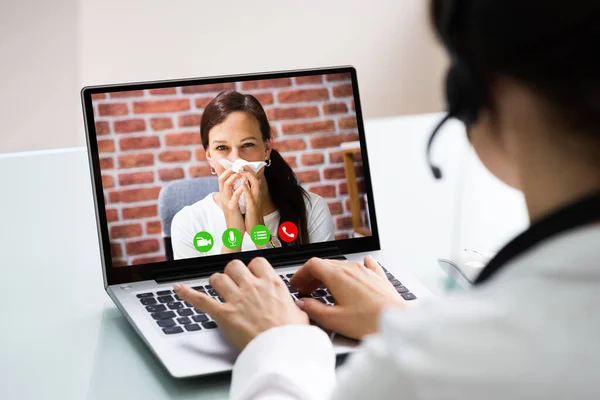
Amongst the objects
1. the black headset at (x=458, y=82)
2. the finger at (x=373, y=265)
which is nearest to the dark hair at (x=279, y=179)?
the finger at (x=373, y=265)

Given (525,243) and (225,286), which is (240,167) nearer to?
(225,286)

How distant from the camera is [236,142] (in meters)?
1.04

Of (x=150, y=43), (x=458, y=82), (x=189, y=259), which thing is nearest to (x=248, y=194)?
(x=189, y=259)

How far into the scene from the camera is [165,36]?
130 inches

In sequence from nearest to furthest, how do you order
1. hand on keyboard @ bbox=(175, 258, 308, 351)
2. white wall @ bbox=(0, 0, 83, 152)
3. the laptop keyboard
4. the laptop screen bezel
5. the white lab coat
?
the white lab coat → hand on keyboard @ bbox=(175, 258, 308, 351) → the laptop keyboard → the laptop screen bezel → white wall @ bbox=(0, 0, 83, 152)

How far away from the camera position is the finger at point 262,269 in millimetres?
819

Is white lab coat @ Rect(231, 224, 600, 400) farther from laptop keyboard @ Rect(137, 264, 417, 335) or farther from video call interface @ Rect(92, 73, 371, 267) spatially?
video call interface @ Rect(92, 73, 371, 267)

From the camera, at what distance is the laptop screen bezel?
99 centimetres

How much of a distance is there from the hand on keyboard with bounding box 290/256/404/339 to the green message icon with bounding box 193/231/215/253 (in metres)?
0.19

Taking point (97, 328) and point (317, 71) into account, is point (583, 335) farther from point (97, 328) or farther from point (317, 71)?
point (317, 71)

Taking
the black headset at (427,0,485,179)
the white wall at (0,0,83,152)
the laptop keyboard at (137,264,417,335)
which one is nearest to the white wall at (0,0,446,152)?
the white wall at (0,0,83,152)

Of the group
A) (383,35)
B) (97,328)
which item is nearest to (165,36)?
(383,35)

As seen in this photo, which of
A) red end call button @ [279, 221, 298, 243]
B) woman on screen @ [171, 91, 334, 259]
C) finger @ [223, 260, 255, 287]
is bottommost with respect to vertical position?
finger @ [223, 260, 255, 287]

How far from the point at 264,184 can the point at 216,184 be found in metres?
0.06
